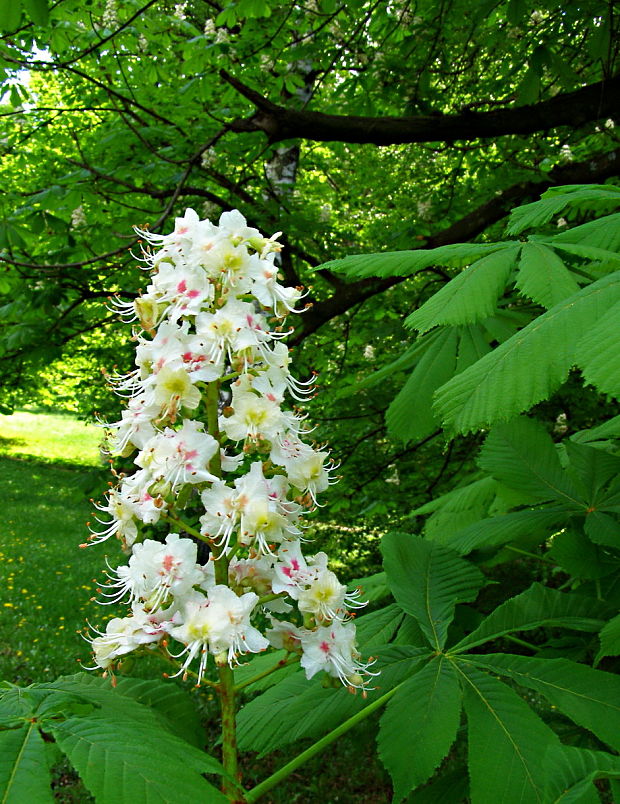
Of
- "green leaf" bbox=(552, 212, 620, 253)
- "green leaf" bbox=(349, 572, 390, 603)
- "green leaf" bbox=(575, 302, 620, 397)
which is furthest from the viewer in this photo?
"green leaf" bbox=(349, 572, 390, 603)

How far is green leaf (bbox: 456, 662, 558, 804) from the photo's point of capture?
117 centimetres

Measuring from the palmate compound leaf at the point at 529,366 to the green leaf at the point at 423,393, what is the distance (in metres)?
0.83

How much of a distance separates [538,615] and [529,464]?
0.45 m

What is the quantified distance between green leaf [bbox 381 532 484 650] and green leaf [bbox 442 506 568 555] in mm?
83

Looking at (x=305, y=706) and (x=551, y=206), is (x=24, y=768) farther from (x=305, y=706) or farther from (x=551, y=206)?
(x=551, y=206)

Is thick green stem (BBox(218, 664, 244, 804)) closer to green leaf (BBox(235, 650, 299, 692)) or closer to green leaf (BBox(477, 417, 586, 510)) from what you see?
green leaf (BBox(235, 650, 299, 692))

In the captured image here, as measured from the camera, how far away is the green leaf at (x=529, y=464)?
191cm

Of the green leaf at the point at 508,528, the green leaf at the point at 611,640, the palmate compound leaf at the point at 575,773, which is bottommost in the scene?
the palmate compound leaf at the point at 575,773

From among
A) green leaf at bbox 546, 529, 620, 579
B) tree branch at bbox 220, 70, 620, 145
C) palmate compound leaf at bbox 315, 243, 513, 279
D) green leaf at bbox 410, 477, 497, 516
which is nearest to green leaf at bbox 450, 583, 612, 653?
green leaf at bbox 546, 529, 620, 579

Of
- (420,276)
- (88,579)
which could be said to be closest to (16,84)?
(420,276)

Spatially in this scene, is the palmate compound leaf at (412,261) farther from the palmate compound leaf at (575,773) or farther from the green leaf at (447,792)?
the green leaf at (447,792)

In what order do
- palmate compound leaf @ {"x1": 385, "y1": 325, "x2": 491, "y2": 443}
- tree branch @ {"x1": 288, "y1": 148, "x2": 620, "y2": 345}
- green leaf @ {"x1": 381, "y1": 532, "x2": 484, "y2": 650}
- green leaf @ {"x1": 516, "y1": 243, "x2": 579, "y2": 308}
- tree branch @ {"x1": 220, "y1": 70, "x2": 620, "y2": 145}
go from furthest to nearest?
tree branch @ {"x1": 220, "y1": 70, "x2": 620, "y2": 145} < tree branch @ {"x1": 288, "y1": 148, "x2": 620, "y2": 345} < palmate compound leaf @ {"x1": 385, "y1": 325, "x2": 491, "y2": 443} < green leaf @ {"x1": 381, "y1": 532, "x2": 484, "y2": 650} < green leaf @ {"x1": 516, "y1": 243, "x2": 579, "y2": 308}

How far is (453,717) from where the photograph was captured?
4.15 feet

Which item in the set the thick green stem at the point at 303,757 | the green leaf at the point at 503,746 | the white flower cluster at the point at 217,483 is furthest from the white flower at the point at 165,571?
the green leaf at the point at 503,746
